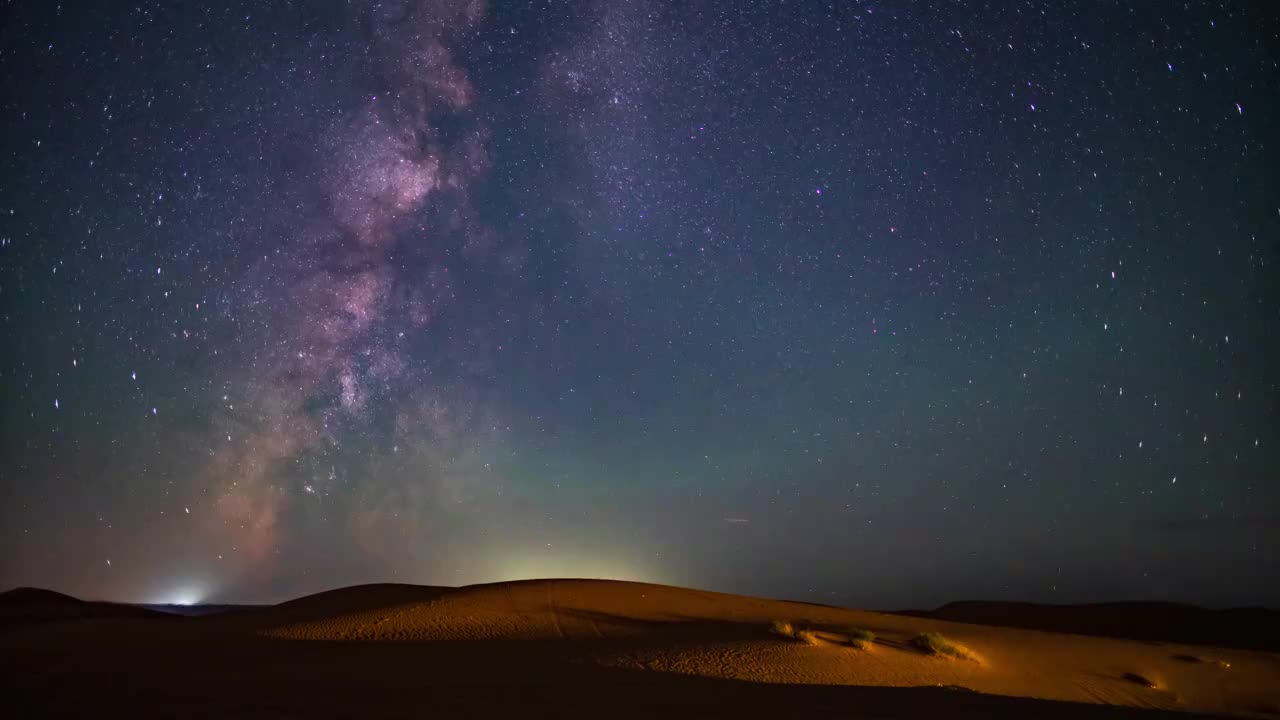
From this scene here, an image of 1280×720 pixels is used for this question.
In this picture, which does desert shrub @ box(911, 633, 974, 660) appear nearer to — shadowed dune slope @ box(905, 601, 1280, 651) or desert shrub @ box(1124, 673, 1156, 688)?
desert shrub @ box(1124, 673, 1156, 688)

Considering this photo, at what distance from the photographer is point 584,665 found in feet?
43.7

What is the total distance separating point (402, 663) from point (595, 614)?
338 inches

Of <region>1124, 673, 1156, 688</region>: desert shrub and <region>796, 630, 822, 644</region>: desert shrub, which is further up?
<region>796, 630, 822, 644</region>: desert shrub

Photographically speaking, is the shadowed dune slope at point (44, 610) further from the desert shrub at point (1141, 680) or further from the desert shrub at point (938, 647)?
the desert shrub at point (1141, 680)

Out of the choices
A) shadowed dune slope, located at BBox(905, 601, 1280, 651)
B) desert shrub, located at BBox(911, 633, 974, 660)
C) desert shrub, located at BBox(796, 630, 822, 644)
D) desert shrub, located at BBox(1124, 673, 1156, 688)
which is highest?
desert shrub, located at BBox(796, 630, 822, 644)

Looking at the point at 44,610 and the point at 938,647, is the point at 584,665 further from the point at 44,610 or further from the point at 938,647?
the point at 44,610

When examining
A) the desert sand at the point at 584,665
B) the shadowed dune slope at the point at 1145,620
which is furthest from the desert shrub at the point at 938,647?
the shadowed dune slope at the point at 1145,620

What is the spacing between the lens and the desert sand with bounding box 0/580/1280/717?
9.78 metres

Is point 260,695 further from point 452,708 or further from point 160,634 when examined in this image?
point 160,634

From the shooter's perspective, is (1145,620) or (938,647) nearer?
(938,647)

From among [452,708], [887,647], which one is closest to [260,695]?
[452,708]

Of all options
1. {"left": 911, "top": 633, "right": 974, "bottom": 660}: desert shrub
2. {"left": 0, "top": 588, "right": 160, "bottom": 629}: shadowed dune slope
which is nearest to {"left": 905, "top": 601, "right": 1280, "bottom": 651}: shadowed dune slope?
{"left": 911, "top": 633, "right": 974, "bottom": 660}: desert shrub

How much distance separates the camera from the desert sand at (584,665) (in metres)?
9.78

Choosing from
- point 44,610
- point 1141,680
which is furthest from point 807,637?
point 44,610
